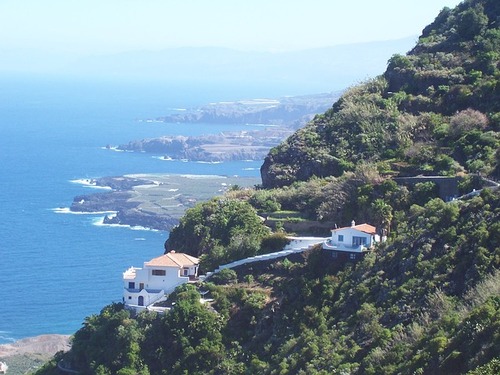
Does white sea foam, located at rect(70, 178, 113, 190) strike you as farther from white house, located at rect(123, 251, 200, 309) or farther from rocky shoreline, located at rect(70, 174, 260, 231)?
white house, located at rect(123, 251, 200, 309)

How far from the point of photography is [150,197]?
104m

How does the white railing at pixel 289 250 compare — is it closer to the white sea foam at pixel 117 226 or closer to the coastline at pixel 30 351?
the coastline at pixel 30 351

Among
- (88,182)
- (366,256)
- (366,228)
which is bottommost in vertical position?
(88,182)

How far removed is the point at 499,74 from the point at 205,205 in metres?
12.4

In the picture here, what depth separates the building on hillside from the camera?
31.7 meters

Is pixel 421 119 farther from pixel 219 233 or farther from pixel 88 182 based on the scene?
pixel 88 182

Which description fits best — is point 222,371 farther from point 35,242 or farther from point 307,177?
point 35,242

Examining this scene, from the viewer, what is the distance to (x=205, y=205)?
39.6m

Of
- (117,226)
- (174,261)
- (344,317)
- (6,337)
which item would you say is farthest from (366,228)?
(117,226)

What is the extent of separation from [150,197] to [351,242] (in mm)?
72887

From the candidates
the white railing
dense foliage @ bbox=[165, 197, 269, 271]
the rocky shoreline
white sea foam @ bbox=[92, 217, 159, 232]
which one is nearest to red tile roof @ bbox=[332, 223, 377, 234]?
the white railing

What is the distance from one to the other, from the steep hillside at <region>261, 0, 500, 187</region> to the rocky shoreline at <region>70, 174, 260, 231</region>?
3874 cm

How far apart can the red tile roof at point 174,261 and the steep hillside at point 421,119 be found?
7438 mm

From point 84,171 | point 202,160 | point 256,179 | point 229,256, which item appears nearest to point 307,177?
point 229,256
